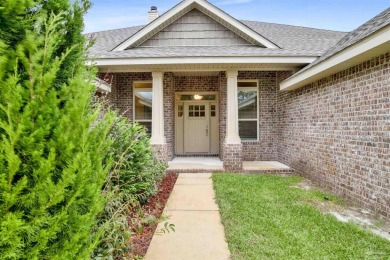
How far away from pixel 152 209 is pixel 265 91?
303 inches

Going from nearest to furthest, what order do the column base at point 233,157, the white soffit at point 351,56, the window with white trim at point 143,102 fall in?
the white soffit at point 351,56
the column base at point 233,157
the window with white trim at point 143,102

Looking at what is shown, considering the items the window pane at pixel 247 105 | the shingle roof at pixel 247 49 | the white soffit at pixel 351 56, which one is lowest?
the window pane at pixel 247 105

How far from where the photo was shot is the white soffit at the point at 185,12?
9.92 m

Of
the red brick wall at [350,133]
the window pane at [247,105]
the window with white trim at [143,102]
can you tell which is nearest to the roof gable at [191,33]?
the window with white trim at [143,102]

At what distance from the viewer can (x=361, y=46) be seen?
491 centimetres

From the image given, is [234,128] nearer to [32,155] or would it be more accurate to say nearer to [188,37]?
[188,37]

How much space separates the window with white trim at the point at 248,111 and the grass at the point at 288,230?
16.9 feet

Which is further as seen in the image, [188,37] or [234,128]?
[188,37]

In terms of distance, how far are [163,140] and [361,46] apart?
20.9 ft

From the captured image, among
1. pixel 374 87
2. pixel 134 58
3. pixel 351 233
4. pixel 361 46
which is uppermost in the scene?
pixel 134 58

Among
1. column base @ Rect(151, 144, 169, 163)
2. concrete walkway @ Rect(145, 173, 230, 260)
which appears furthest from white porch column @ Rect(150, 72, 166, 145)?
concrete walkway @ Rect(145, 173, 230, 260)

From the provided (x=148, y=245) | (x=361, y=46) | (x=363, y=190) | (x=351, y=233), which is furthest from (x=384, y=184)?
(x=148, y=245)

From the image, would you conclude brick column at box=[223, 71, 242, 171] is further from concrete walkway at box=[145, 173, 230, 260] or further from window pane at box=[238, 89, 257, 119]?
concrete walkway at box=[145, 173, 230, 260]

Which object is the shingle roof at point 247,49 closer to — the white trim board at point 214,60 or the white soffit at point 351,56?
the white trim board at point 214,60
